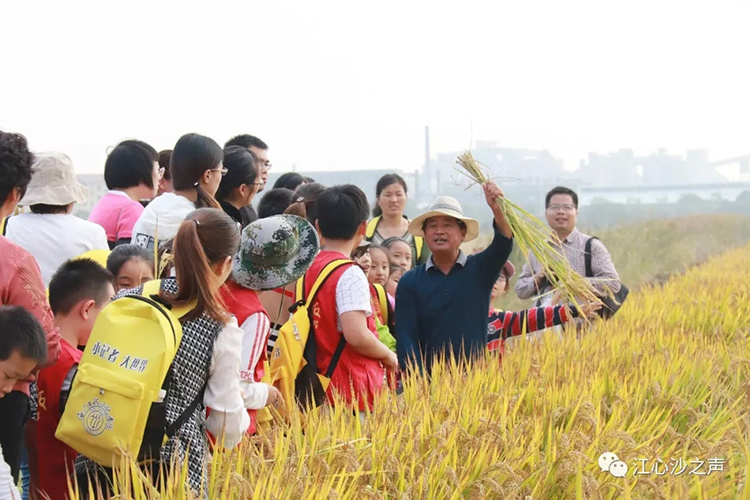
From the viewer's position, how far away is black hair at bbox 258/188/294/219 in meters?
5.21

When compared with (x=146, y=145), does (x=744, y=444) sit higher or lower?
lower

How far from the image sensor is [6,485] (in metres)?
2.40

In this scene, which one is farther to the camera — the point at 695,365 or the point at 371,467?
the point at 695,365

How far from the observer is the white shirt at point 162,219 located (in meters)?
4.11

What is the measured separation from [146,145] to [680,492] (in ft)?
11.0

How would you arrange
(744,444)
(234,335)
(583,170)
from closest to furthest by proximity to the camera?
(234,335)
(744,444)
(583,170)

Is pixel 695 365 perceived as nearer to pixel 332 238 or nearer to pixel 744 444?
pixel 744 444

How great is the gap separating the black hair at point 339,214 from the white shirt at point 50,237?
105 centimetres

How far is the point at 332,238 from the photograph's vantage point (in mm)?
3938

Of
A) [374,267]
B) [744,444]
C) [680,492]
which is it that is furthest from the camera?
[374,267]

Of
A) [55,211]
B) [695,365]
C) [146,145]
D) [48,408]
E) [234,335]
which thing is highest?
[146,145]

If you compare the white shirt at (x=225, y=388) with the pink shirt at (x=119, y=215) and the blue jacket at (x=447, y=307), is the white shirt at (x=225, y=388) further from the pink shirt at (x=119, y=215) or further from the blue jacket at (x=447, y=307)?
the pink shirt at (x=119, y=215)

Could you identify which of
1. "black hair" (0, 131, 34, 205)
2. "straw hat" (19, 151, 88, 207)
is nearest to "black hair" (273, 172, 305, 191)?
"straw hat" (19, 151, 88, 207)

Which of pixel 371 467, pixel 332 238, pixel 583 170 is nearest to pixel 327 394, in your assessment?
pixel 332 238
